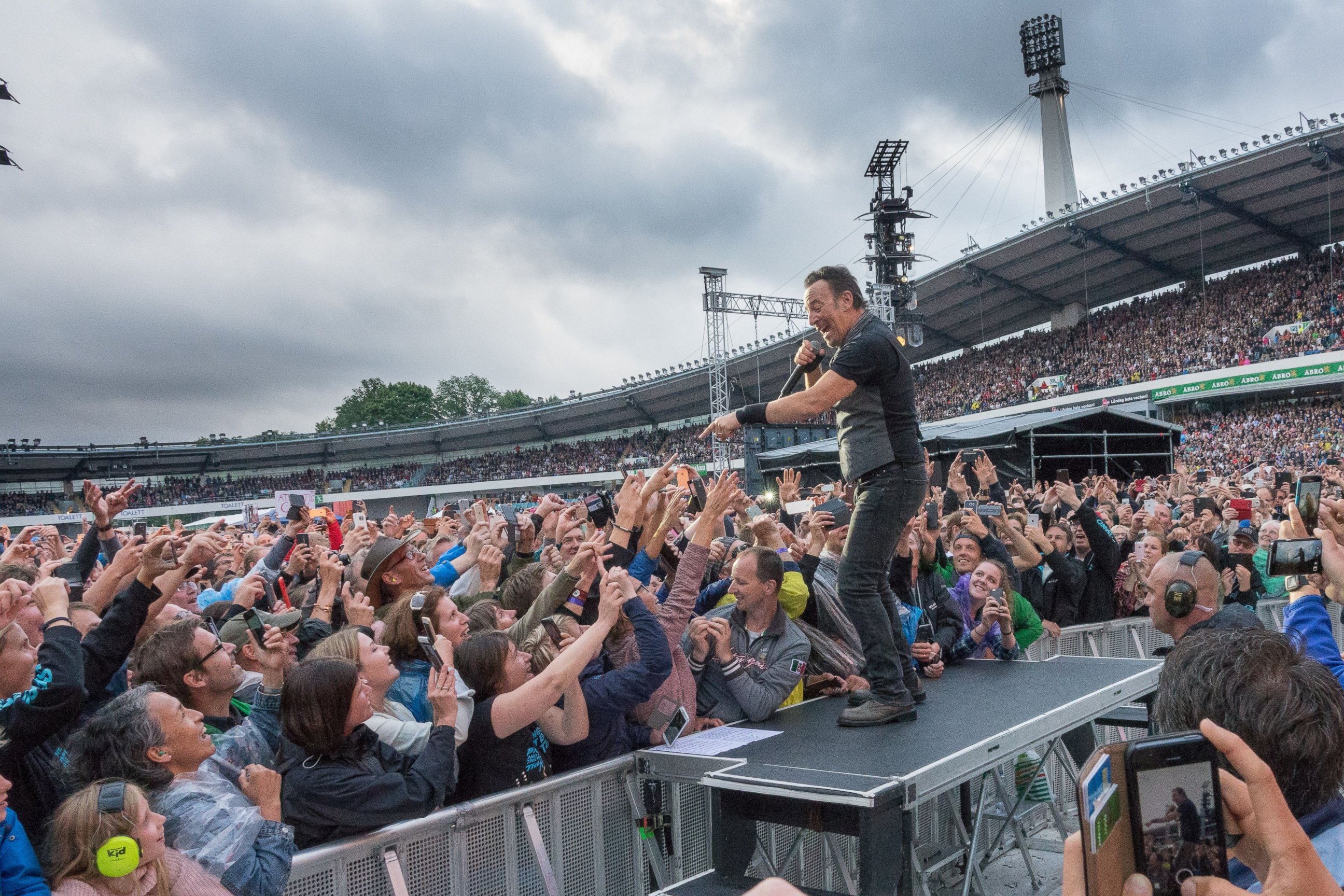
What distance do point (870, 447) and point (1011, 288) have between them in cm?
3233

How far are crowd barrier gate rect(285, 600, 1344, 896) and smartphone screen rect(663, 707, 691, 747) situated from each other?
0.47 ft

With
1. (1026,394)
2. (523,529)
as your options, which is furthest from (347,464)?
(523,529)

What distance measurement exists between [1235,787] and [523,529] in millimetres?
4991

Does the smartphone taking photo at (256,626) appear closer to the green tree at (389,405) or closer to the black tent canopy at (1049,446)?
the black tent canopy at (1049,446)

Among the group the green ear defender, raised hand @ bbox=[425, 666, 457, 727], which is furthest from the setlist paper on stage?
the green ear defender

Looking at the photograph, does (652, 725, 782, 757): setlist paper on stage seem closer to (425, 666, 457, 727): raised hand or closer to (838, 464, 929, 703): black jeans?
(838, 464, 929, 703): black jeans

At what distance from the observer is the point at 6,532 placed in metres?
8.38

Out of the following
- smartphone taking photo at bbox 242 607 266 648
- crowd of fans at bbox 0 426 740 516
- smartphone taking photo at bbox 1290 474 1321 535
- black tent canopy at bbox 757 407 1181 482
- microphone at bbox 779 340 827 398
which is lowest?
smartphone taking photo at bbox 242 607 266 648

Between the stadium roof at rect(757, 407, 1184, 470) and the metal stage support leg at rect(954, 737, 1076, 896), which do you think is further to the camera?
the stadium roof at rect(757, 407, 1184, 470)

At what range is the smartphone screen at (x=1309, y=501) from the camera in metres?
2.85

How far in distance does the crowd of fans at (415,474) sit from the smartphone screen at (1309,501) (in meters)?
36.9

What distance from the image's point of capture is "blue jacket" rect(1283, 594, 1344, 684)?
7.76 feet

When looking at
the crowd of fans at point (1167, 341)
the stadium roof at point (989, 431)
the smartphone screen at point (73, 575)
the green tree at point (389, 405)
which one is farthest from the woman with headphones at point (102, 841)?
the green tree at point (389, 405)

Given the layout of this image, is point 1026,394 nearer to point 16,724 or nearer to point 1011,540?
point 1011,540
